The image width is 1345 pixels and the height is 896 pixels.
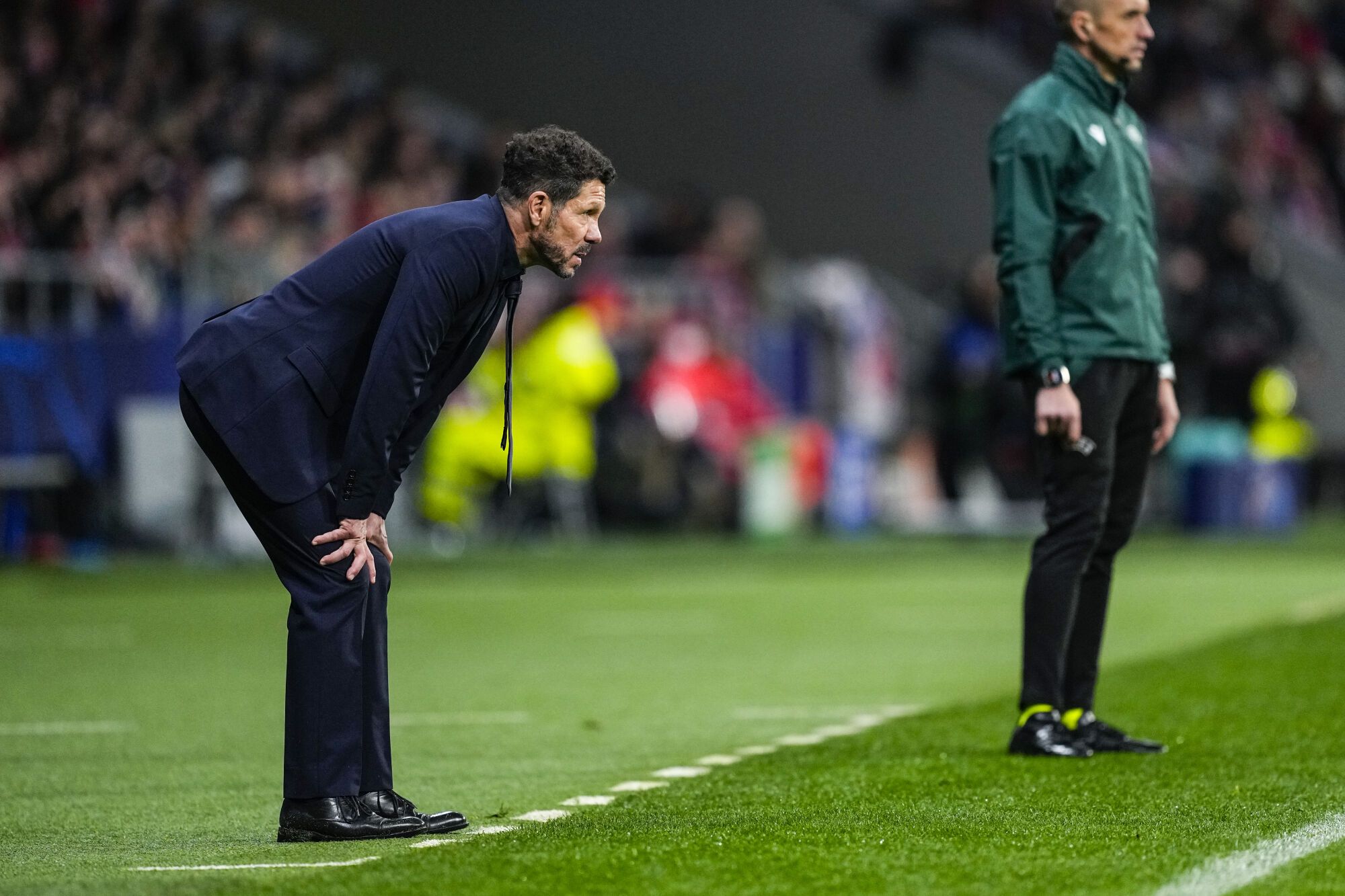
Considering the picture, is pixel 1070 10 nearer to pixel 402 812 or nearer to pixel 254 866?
pixel 402 812

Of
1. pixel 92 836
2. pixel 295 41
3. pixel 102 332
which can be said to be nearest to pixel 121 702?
pixel 92 836

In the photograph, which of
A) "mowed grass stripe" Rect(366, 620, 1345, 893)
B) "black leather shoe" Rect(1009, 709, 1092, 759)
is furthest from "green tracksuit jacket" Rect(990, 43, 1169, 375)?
"mowed grass stripe" Rect(366, 620, 1345, 893)

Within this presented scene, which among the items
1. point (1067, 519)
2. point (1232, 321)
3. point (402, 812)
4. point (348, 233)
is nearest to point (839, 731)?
point (1067, 519)

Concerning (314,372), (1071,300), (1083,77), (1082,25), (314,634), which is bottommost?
(314,634)

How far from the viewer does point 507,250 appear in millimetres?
5676

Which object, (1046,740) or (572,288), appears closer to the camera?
(1046,740)

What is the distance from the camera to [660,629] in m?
12.5

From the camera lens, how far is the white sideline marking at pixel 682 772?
698 centimetres

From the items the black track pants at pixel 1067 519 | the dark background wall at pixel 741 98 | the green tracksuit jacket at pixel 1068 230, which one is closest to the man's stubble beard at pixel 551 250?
the green tracksuit jacket at pixel 1068 230

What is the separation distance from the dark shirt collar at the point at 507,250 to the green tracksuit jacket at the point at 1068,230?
1.94m

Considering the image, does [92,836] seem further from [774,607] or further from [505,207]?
[774,607]

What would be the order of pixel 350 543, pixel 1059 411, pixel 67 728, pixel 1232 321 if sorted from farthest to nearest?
pixel 1232 321 < pixel 67 728 < pixel 1059 411 < pixel 350 543

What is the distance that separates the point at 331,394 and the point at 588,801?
1438mm

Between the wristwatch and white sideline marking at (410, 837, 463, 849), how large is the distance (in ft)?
7.68
